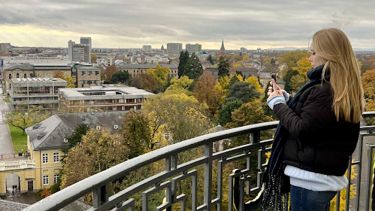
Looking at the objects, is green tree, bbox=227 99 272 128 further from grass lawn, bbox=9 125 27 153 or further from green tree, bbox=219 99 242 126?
grass lawn, bbox=9 125 27 153

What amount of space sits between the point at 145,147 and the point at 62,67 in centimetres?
5906

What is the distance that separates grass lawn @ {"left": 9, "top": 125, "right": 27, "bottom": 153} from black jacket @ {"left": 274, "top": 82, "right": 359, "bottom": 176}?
1419 inches

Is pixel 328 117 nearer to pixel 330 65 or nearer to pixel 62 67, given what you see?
pixel 330 65

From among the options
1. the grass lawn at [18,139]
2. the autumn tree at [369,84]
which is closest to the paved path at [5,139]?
the grass lawn at [18,139]

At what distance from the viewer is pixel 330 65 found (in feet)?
7.20

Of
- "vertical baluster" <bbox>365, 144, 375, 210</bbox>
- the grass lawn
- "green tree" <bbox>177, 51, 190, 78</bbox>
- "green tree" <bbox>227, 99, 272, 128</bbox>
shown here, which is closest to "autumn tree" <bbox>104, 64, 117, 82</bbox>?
"green tree" <bbox>177, 51, 190, 78</bbox>

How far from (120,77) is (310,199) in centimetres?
7201

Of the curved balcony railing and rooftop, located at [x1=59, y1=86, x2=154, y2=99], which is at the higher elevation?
the curved balcony railing

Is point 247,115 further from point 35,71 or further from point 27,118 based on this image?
point 35,71

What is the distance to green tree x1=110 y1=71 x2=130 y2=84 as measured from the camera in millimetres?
72269

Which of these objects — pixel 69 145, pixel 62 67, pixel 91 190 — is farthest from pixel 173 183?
pixel 62 67

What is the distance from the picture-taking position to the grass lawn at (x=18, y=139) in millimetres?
36859

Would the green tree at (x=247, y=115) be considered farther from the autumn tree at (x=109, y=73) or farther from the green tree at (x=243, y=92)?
the autumn tree at (x=109, y=73)

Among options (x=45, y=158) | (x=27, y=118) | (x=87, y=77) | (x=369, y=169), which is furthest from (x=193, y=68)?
(x=369, y=169)
